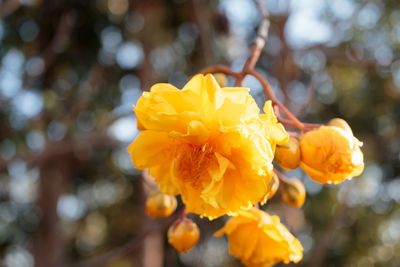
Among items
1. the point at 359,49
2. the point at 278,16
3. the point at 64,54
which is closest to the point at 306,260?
the point at 359,49

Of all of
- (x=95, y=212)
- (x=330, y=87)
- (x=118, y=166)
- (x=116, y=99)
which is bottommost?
(x=95, y=212)

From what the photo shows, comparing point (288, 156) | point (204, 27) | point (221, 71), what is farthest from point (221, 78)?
point (204, 27)

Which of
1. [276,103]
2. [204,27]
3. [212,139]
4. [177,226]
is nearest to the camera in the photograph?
[212,139]

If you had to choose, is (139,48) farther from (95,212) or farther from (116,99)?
(95,212)

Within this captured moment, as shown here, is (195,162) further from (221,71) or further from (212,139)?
(221,71)

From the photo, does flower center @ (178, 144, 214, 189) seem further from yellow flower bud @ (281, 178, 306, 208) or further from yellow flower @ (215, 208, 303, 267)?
yellow flower bud @ (281, 178, 306, 208)

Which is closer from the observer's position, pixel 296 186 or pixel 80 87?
pixel 296 186

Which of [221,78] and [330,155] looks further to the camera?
[221,78]
